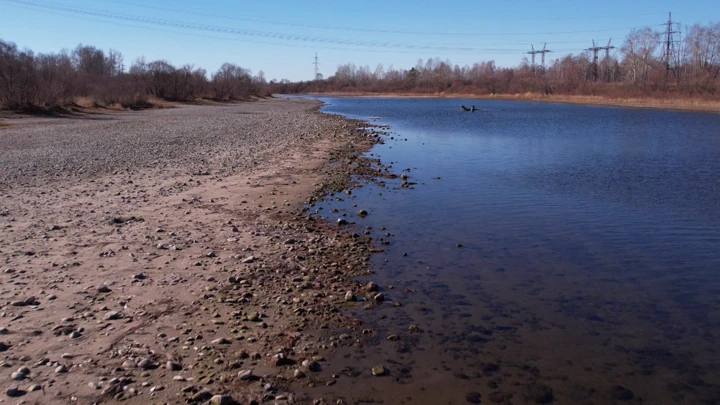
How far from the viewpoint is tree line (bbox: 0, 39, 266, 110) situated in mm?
35656

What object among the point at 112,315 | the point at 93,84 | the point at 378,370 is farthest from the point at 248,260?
the point at 93,84

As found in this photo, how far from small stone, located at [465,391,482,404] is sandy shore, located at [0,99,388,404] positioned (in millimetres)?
1235

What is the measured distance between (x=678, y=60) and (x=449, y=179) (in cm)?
10272

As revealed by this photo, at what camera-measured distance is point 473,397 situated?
488cm

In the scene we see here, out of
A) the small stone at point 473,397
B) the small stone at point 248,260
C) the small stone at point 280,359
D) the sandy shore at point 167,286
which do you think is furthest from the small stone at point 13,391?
the small stone at point 473,397

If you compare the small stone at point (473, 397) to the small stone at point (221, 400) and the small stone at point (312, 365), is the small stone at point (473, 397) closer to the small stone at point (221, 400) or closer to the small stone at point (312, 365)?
the small stone at point (312, 365)

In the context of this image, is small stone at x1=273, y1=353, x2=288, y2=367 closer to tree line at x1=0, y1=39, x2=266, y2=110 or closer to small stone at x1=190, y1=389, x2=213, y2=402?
small stone at x1=190, y1=389, x2=213, y2=402

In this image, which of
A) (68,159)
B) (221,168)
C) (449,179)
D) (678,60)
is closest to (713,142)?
(449,179)

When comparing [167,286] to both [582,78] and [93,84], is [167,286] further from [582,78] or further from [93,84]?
[582,78]

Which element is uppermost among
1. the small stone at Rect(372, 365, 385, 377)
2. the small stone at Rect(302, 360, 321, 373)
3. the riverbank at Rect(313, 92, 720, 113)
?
Answer: the riverbank at Rect(313, 92, 720, 113)

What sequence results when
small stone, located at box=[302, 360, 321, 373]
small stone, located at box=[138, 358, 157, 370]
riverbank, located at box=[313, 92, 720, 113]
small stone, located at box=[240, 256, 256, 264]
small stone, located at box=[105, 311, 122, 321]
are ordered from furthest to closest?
riverbank, located at box=[313, 92, 720, 113] < small stone, located at box=[240, 256, 256, 264] < small stone, located at box=[105, 311, 122, 321] < small stone, located at box=[302, 360, 321, 373] < small stone, located at box=[138, 358, 157, 370]

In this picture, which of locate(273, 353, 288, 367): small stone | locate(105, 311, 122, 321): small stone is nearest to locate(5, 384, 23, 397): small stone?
locate(105, 311, 122, 321): small stone

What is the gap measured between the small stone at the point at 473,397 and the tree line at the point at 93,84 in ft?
128

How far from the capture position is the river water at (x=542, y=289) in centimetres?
518
